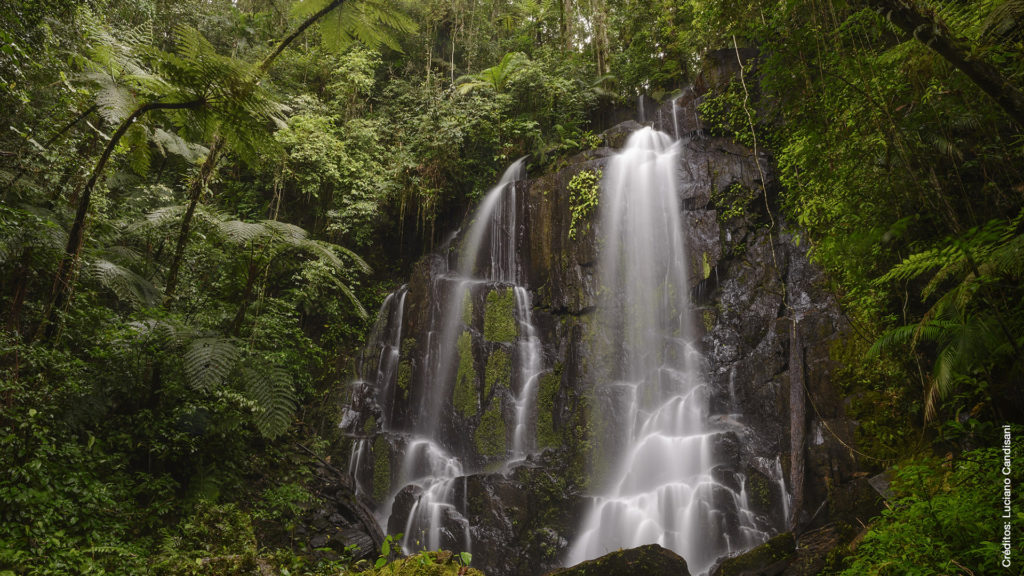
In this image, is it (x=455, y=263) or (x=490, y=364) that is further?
(x=455, y=263)

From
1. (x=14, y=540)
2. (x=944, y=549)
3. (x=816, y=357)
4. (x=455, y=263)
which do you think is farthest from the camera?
(x=455, y=263)

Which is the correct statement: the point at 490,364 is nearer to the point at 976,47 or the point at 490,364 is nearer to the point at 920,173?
the point at 920,173

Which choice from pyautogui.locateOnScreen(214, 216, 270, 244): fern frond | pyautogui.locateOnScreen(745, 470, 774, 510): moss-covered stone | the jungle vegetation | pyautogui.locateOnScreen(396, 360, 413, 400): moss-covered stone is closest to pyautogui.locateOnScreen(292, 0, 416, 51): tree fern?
the jungle vegetation

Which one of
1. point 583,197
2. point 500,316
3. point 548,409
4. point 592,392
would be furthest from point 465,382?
point 583,197

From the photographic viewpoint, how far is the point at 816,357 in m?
6.29

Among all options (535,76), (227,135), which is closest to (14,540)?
(227,135)

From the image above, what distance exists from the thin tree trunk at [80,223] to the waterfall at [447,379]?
18.0 feet

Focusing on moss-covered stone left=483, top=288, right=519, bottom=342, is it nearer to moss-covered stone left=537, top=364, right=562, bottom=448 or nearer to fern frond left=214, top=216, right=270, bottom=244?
moss-covered stone left=537, top=364, right=562, bottom=448

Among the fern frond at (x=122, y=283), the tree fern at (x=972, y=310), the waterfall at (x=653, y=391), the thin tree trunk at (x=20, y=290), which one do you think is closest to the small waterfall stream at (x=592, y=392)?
the waterfall at (x=653, y=391)

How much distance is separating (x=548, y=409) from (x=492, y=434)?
1.16 meters

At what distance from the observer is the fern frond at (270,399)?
16.7 ft

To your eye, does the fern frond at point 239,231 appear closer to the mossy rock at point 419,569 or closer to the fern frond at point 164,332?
the fern frond at point 164,332

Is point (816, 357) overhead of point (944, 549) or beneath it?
overhead

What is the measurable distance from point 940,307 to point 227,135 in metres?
A: 5.53
